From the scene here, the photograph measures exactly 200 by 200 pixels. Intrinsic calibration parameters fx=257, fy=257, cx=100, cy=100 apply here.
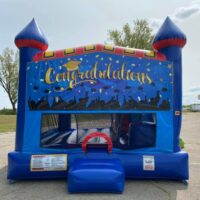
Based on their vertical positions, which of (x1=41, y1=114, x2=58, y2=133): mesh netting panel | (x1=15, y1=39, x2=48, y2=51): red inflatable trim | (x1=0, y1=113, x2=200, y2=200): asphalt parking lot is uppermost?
(x1=15, y1=39, x2=48, y2=51): red inflatable trim

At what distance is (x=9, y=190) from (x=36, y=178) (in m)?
0.54

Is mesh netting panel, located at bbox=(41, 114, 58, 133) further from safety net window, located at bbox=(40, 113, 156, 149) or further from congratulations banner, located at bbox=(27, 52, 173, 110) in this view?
congratulations banner, located at bbox=(27, 52, 173, 110)

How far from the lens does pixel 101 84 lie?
4.55m

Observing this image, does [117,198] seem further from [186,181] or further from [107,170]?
[186,181]

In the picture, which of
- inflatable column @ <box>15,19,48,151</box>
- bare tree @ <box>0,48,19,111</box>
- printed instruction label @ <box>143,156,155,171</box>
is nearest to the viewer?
printed instruction label @ <box>143,156,155,171</box>

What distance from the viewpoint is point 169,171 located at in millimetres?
4254

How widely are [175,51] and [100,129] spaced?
205 centimetres

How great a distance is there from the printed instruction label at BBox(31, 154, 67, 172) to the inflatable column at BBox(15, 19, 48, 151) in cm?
39

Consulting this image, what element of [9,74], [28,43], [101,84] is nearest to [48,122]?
[101,84]

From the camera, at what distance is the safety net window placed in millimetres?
4637

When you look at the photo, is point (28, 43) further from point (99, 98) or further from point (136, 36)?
point (136, 36)

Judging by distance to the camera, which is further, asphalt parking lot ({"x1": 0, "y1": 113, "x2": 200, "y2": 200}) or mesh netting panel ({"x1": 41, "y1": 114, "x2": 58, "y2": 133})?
mesh netting panel ({"x1": 41, "y1": 114, "x2": 58, "y2": 133})

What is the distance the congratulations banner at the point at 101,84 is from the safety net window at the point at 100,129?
31cm

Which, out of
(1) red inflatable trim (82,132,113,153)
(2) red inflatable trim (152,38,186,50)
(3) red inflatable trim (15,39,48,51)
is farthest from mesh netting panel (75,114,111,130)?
(2) red inflatable trim (152,38,186,50)
